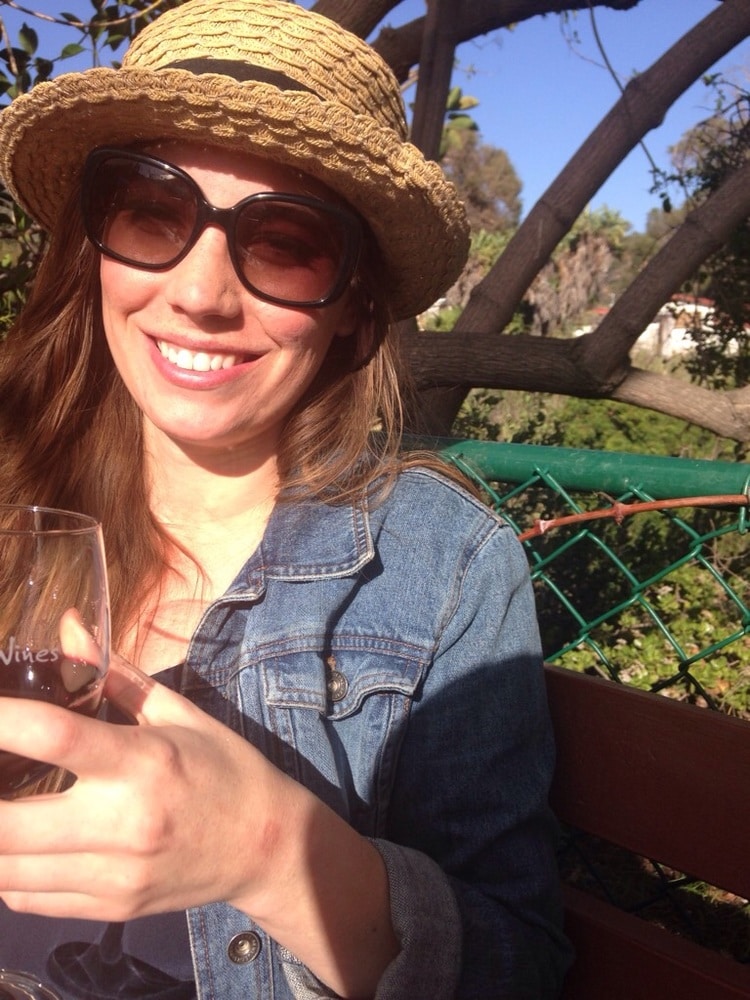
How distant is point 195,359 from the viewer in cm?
154

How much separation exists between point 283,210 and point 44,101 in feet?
1.45

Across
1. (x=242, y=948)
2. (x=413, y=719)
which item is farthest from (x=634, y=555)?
(x=242, y=948)

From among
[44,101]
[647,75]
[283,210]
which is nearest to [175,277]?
[283,210]

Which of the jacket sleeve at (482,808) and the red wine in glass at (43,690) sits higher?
the red wine in glass at (43,690)

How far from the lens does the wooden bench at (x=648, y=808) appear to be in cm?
134

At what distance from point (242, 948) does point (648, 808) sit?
0.65 m

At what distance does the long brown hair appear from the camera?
1.76m

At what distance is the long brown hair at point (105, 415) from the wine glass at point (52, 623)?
0.81 m

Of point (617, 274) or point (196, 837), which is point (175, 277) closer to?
point (196, 837)

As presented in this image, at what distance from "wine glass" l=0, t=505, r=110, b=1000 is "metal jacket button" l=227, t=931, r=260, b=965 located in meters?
0.63

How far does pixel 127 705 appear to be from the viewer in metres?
0.91

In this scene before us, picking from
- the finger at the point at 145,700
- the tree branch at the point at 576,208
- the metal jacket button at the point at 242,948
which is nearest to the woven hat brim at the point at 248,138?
the finger at the point at 145,700

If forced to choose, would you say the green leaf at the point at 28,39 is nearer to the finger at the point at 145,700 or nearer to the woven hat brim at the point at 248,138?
the woven hat brim at the point at 248,138

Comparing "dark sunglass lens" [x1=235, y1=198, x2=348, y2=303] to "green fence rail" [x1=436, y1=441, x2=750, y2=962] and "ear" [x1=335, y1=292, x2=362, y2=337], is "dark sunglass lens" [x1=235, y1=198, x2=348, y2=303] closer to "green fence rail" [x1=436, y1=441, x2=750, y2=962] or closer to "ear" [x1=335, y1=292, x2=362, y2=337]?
"ear" [x1=335, y1=292, x2=362, y2=337]
